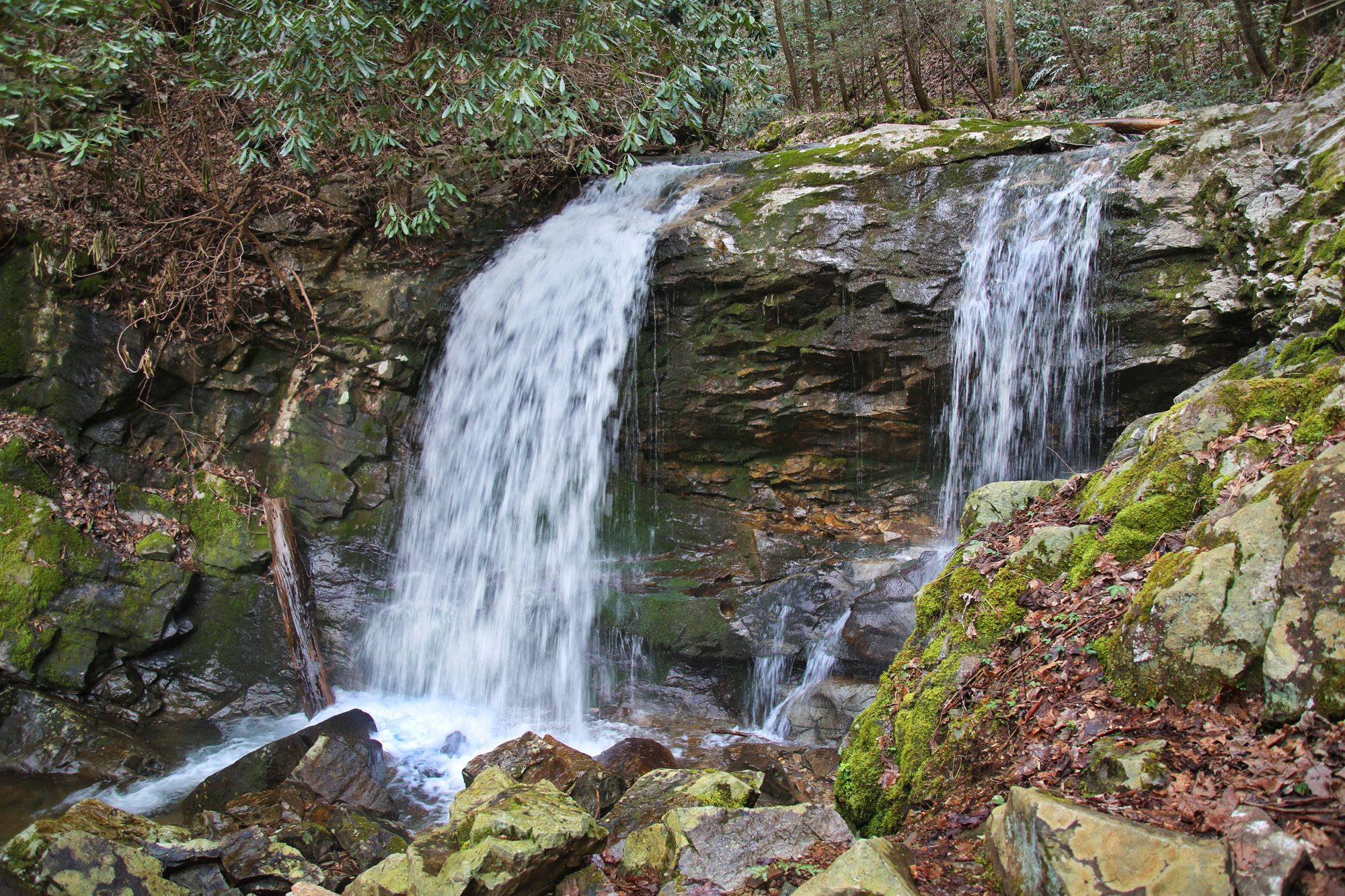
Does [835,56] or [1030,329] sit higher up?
[835,56]

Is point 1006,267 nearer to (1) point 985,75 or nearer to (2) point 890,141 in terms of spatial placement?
(2) point 890,141

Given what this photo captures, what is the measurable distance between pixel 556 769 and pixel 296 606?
4451 mm

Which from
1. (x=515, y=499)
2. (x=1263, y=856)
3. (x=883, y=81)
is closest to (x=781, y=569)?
(x=515, y=499)

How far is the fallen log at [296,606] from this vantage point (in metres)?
8.47

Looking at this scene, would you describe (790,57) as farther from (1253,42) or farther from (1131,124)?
(1131,124)

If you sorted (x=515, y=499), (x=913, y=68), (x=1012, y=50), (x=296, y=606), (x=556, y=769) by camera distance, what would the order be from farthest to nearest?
(x=1012, y=50)
(x=913, y=68)
(x=515, y=499)
(x=296, y=606)
(x=556, y=769)

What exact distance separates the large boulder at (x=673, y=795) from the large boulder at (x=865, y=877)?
4.13 ft

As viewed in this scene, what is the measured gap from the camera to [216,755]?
7.43 metres

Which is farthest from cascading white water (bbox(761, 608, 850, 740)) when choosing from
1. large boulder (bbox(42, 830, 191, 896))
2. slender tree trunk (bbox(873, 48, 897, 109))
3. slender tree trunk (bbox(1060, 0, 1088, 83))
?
slender tree trunk (bbox(1060, 0, 1088, 83))

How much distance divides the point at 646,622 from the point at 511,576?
5.60ft

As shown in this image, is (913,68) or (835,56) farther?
(835,56)

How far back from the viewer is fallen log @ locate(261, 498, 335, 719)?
8.47 metres

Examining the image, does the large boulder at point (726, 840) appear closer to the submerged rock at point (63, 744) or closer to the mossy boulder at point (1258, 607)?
the mossy boulder at point (1258, 607)

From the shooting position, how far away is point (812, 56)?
1606 centimetres
